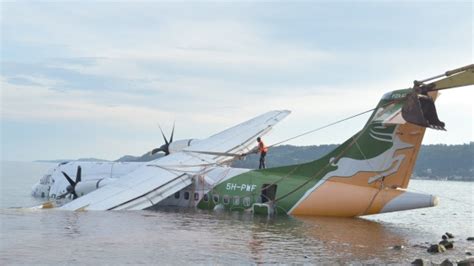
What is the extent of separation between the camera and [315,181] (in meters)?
22.3

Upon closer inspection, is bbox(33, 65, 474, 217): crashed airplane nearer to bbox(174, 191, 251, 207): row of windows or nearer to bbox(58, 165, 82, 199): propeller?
bbox(174, 191, 251, 207): row of windows

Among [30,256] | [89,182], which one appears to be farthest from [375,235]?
[89,182]

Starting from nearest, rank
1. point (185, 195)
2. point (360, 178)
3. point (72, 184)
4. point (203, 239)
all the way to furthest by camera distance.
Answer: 1. point (203, 239)
2. point (360, 178)
3. point (185, 195)
4. point (72, 184)

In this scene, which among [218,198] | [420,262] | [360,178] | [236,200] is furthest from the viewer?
[218,198]

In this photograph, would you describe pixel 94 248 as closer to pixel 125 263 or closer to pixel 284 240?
pixel 125 263

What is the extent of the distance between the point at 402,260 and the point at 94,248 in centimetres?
805

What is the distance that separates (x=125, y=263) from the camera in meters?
12.4

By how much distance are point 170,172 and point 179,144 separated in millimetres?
6305

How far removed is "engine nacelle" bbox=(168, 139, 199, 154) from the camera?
30938 millimetres

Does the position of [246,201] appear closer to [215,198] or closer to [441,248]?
[215,198]

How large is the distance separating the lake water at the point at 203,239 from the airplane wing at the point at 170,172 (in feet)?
1.62

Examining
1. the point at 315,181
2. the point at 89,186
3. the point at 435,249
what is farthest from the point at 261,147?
the point at 435,249

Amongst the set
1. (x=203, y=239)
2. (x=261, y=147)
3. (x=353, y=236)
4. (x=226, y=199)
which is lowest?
(x=203, y=239)

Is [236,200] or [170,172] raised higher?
[170,172]
